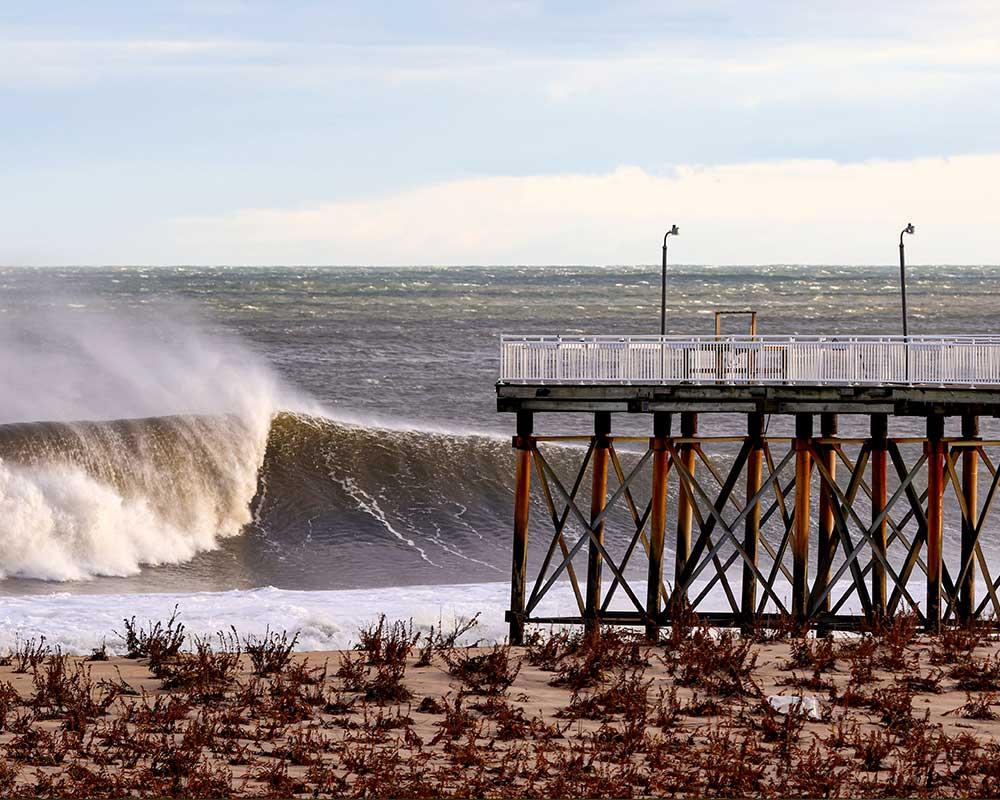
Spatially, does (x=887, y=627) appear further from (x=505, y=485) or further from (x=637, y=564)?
(x=505, y=485)

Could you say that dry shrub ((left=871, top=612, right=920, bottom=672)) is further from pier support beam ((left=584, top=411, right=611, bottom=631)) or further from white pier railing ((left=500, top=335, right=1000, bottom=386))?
pier support beam ((left=584, top=411, right=611, bottom=631))

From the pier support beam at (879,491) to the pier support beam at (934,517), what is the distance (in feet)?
2.19

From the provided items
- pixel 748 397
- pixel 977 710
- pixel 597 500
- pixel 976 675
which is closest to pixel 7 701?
pixel 977 710

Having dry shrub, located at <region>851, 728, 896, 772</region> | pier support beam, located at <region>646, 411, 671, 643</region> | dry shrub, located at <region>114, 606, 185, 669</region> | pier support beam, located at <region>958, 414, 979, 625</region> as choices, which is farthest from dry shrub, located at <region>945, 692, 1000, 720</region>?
dry shrub, located at <region>114, 606, 185, 669</region>

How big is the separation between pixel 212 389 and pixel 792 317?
2558 inches

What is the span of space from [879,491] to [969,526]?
60.0 inches

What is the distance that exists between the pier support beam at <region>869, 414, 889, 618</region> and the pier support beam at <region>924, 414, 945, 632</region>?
0.67 metres

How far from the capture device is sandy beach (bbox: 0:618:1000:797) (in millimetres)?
13953

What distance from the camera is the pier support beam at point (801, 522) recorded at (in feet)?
74.2

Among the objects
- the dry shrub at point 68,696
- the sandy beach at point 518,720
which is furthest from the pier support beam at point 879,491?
the dry shrub at point 68,696

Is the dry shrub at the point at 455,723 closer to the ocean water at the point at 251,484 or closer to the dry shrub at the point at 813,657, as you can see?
the dry shrub at the point at 813,657

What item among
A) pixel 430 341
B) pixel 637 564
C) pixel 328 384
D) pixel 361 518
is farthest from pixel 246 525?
pixel 430 341

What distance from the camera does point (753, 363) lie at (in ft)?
76.0

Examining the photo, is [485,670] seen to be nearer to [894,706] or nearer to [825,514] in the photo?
[894,706]
